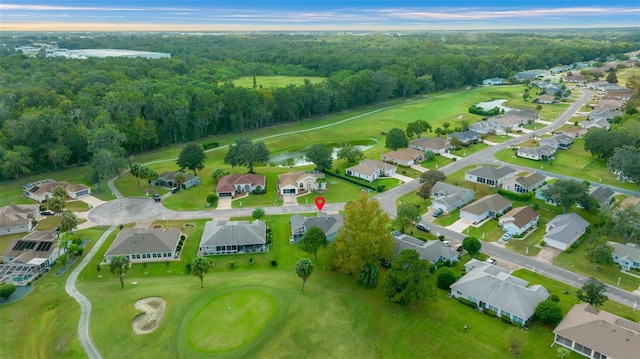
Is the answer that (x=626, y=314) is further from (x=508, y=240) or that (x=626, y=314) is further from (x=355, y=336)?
(x=355, y=336)

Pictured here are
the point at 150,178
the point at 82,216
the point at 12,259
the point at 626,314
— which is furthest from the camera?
the point at 150,178

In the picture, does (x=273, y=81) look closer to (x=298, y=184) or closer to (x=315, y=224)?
(x=298, y=184)

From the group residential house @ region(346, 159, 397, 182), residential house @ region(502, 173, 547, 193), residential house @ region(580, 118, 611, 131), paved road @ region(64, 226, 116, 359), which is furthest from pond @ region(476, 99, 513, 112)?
paved road @ region(64, 226, 116, 359)

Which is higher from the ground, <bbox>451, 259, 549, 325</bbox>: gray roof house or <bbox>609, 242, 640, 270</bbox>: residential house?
<bbox>451, 259, 549, 325</bbox>: gray roof house

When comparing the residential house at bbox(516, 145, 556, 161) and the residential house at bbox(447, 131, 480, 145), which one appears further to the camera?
the residential house at bbox(447, 131, 480, 145)

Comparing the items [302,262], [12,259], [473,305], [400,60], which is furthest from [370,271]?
[400,60]

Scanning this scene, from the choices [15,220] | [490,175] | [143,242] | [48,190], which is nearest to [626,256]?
[490,175]

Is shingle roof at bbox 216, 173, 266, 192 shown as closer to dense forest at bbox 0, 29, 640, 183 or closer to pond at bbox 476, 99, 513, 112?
dense forest at bbox 0, 29, 640, 183
